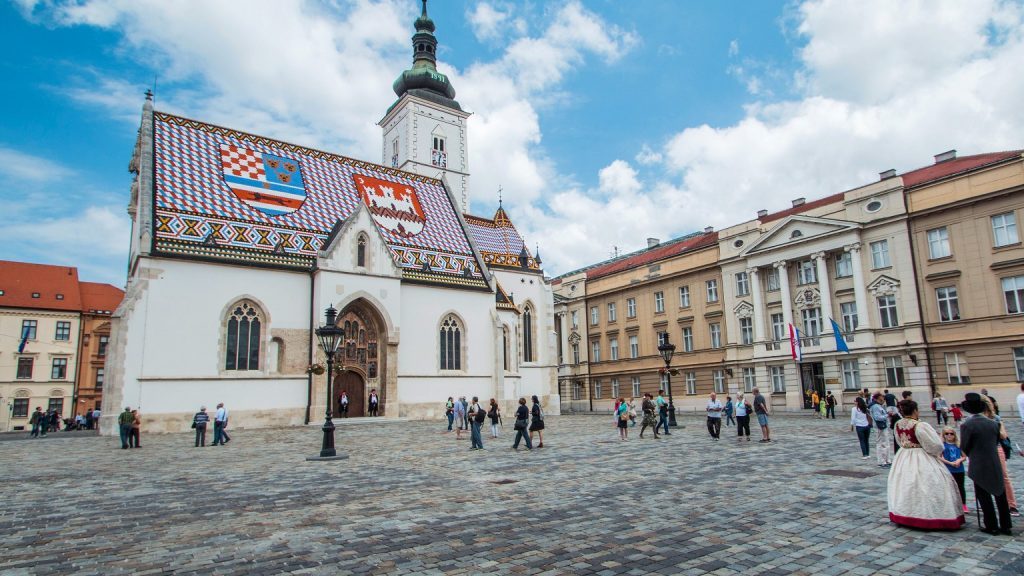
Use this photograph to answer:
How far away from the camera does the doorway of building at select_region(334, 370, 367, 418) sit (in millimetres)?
30859

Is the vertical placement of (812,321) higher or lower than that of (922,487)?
higher

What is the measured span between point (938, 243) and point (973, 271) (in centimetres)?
218

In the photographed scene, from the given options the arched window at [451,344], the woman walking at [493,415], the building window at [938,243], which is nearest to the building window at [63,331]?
the arched window at [451,344]

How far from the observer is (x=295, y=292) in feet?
96.5

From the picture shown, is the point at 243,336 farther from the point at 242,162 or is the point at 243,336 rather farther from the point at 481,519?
the point at 481,519

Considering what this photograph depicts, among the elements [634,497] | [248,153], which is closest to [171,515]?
[634,497]

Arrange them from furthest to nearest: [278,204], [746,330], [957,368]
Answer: [746,330], [278,204], [957,368]

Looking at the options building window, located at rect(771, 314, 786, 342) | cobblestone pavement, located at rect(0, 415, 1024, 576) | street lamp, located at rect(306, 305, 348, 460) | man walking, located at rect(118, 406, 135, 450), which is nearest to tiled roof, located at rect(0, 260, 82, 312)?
man walking, located at rect(118, 406, 135, 450)

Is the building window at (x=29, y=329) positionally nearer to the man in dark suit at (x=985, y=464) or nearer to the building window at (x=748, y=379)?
the building window at (x=748, y=379)

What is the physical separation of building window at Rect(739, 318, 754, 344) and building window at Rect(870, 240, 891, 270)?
808 cm

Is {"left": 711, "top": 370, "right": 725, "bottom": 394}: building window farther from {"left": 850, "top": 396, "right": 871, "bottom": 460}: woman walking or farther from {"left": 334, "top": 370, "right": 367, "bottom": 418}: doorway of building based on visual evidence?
{"left": 850, "top": 396, "right": 871, "bottom": 460}: woman walking

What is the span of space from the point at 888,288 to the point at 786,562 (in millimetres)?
32118

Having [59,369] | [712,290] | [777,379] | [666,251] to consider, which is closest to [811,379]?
[777,379]

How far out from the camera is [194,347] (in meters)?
26.3
